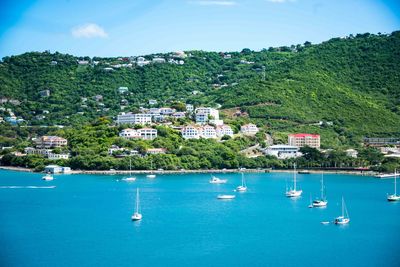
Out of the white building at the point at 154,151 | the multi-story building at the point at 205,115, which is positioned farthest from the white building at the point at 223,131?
the white building at the point at 154,151

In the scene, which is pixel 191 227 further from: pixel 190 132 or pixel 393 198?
pixel 190 132

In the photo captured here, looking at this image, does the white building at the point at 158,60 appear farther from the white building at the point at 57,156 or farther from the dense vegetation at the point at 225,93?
the white building at the point at 57,156

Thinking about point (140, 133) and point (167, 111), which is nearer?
point (140, 133)

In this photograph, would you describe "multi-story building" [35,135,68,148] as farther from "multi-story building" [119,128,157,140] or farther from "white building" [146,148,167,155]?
"white building" [146,148,167,155]

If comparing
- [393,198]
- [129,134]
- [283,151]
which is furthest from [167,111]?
[393,198]

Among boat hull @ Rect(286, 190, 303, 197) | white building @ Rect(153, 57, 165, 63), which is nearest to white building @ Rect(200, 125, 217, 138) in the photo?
boat hull @ Rect(286, 190, 303, 197)

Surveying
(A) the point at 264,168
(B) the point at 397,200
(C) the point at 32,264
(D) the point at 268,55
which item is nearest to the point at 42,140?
(A) the point at 264,168
